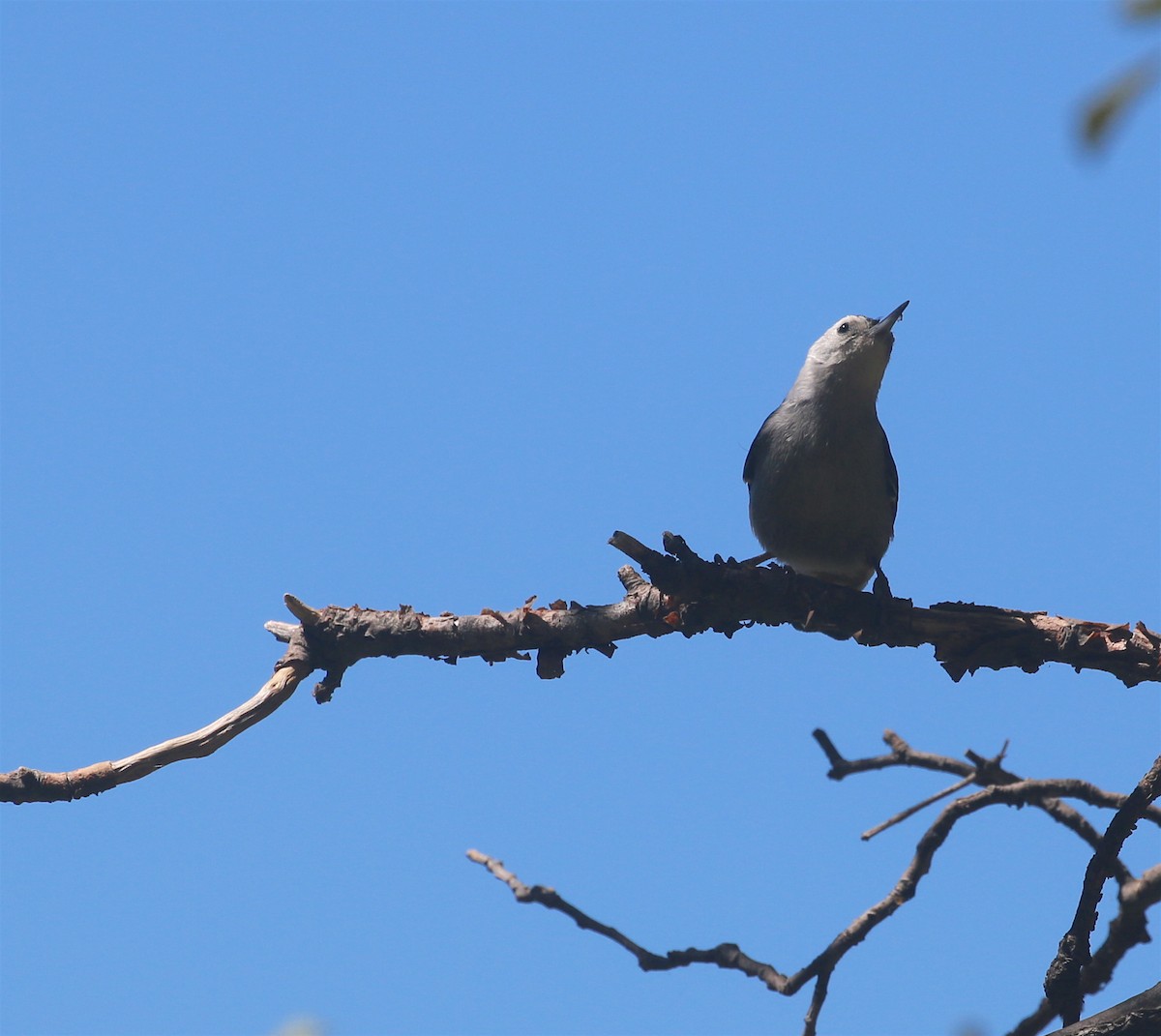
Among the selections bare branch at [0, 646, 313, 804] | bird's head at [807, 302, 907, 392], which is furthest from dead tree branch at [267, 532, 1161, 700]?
bird's head at [807, 302, 907, 392]

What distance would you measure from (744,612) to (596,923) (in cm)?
139

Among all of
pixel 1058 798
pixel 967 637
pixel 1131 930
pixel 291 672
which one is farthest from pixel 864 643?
pixel 291 672

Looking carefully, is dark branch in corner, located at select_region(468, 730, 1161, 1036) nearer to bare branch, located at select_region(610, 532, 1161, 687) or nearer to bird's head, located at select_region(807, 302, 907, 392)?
bare branch, located at select_region(610, 532, 1161, 687)

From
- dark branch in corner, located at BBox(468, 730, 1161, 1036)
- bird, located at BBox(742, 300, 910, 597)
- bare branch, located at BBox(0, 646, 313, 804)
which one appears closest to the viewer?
bare branch, located at BBox(0, 646, 313, 804)

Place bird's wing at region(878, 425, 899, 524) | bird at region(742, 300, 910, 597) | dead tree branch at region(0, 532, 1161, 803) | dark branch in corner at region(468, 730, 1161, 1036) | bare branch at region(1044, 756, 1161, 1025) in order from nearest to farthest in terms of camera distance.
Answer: bare branch at region(1044, 756, 1161, 1025), dead tree branch at region(0, 532, 1161, 803), dark branch in corner at region(468, 730, 1161, 1036), bird at region(742, 300, 910, 597), bird's wing at region(878, 425, 899, 524)

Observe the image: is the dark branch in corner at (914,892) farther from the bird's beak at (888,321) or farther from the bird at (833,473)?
the bird's beak at (888,321)

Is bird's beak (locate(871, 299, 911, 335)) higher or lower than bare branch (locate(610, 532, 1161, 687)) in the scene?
higher

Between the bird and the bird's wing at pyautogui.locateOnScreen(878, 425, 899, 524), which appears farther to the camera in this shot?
the bird's wing at pyautogui.locateOnScreen(878, 425, 899, 524)

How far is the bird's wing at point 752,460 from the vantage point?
6.27 metres

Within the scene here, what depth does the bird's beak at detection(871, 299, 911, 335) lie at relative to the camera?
6.18 meters

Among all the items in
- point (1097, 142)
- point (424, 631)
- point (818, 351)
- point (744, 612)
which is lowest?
point (1097, 142)

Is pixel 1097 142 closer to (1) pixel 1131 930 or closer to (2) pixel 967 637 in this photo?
(2) pixel 967 637

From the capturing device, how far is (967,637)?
436cm

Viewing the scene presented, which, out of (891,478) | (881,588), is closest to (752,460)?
(891,478)
